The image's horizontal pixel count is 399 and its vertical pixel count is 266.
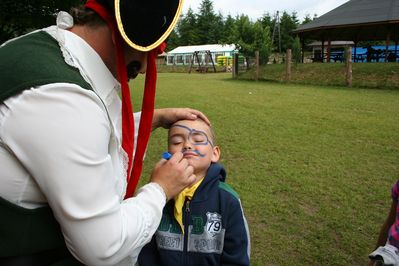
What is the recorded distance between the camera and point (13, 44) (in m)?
1.38

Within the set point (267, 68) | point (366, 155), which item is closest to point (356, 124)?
point (366, 155)

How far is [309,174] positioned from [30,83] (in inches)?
184

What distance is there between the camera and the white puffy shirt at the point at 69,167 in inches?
46.2

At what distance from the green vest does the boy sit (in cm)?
76

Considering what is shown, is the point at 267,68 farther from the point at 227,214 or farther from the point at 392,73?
the point at 227,214

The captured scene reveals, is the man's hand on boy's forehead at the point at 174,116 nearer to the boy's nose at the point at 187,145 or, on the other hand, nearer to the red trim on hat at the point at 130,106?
the boy's nose at the point at 187,145

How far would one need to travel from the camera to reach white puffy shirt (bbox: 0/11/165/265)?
1173 millimetres

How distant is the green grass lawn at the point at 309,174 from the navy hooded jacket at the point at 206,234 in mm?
1381

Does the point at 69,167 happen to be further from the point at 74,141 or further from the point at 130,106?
the point at 130,106

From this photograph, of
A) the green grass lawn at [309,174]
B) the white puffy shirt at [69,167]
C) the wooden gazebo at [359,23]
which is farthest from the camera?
the wooden gazebo at [359,23]

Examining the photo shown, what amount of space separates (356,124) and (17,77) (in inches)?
334

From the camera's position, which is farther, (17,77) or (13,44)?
(13,44)

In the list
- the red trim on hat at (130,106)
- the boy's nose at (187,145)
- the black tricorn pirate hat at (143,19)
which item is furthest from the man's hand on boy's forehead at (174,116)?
the black tricorn pirate hat at (143,19)

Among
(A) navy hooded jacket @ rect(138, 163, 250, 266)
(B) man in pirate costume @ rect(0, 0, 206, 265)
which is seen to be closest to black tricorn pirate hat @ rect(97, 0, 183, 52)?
(B) man in pirate costume @ rect(0, 0, 206, 265)
